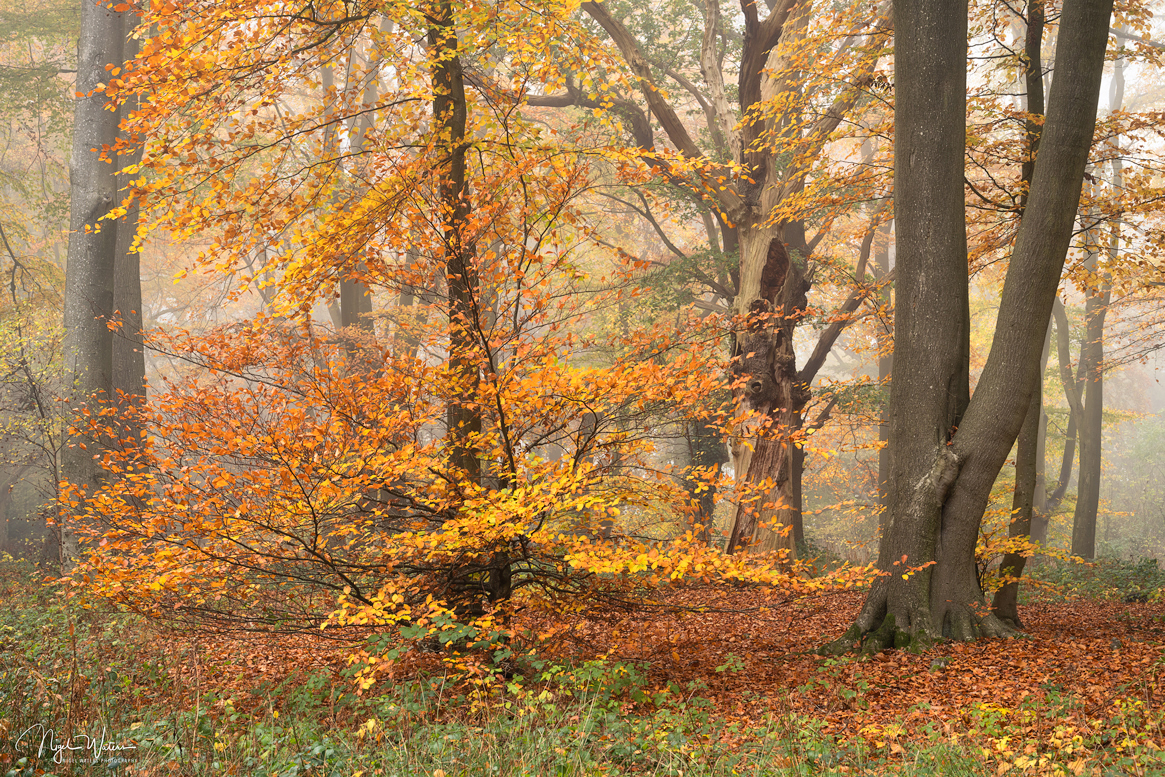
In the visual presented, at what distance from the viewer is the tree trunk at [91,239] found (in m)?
9.21

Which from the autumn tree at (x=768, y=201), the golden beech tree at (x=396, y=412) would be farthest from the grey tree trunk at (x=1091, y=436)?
the golden beech tree at (x=396, y=412)

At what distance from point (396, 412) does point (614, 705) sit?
2.41 meters

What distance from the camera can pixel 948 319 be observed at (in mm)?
5773

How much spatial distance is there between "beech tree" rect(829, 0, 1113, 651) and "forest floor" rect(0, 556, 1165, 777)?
472 mm

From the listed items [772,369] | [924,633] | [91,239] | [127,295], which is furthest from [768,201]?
[127,295]

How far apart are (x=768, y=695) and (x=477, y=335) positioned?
319 centimetres

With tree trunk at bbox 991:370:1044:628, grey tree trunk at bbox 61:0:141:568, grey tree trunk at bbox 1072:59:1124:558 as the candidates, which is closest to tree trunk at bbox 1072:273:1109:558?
grey tree trunk at bbox 1072:59:1124:558

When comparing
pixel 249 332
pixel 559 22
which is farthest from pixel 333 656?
pixel 559 22

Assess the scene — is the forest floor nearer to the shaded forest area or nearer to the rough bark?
the shaded forest area

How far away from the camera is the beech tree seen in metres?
5.48

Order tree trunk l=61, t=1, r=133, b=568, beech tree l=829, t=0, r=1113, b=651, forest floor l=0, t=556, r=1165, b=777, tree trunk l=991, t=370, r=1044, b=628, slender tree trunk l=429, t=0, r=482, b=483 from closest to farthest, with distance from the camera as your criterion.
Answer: forest floor l=0, t=556, r=1165, b=777
slender tree trunk l=429, t=0, r=482, b=483
beech tree l=829, t=0, r=1113, b=651
tree trunk l=991, t=370, r=1044, b=628
tree trunk l=61, t=1, r=133, b=568

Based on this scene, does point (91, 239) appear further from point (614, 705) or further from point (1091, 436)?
point (1091, 436)

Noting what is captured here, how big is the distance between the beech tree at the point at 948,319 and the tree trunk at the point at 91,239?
9108 mm
